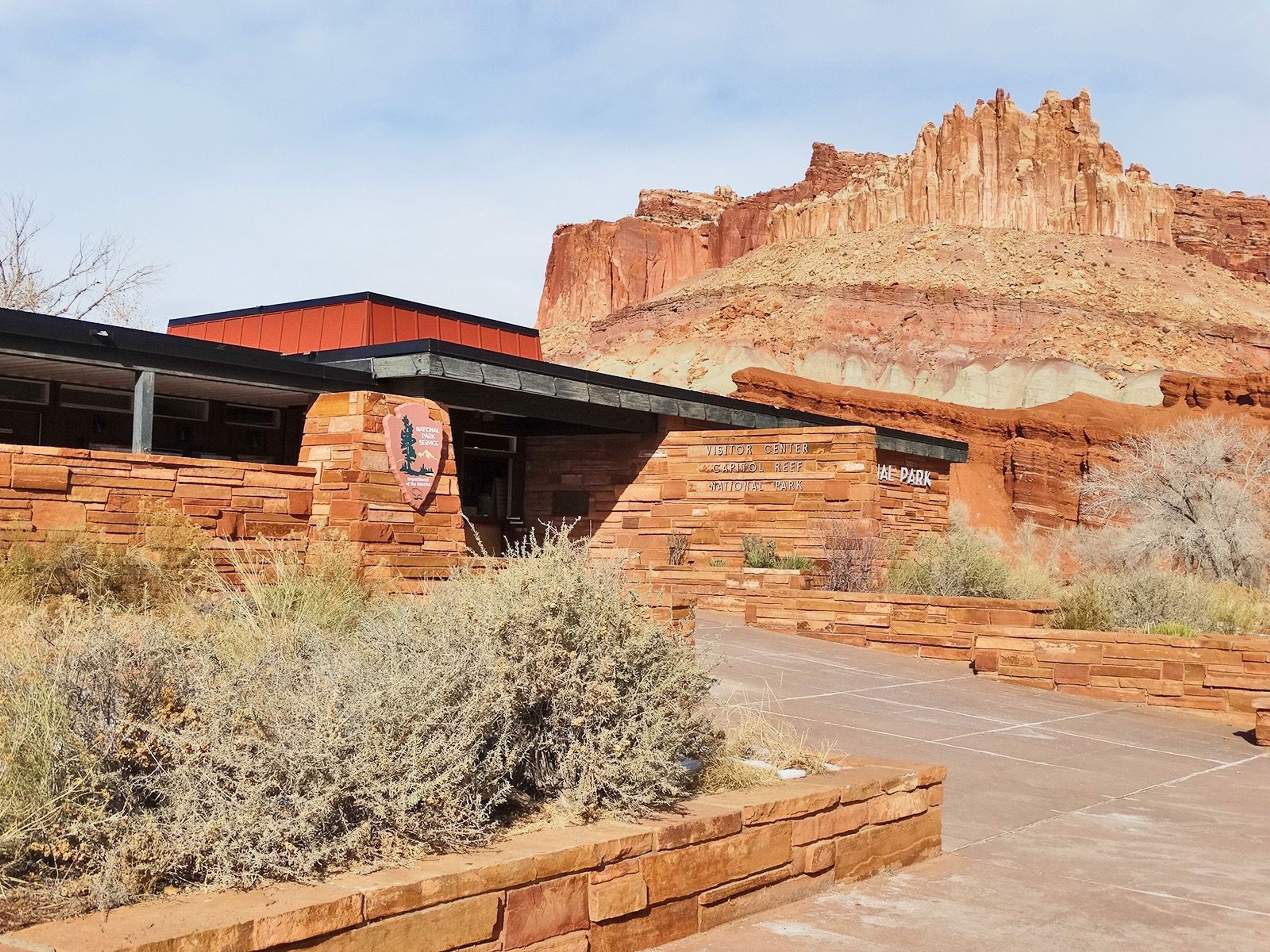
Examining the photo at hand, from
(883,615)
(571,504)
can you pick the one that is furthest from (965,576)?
(571,504)

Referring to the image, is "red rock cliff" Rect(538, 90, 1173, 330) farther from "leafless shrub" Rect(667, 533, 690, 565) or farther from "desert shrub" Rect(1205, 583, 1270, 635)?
"desert shrub" Rect(1205, 583, 1270, 635)

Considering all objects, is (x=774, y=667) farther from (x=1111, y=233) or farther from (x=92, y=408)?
(x=1111, y=233)

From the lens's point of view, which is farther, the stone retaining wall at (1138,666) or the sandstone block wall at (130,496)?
the stone retaining wall at (1138,666)

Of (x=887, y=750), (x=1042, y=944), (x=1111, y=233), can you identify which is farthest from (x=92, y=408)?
(x=1111, y=233)

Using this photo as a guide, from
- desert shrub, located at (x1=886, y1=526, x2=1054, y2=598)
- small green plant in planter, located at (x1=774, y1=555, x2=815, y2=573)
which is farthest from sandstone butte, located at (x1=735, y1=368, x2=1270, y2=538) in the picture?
desert shrub, located at (x1=886, y1=526, x2=1054, y2=598)

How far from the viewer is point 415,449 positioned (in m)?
15.2

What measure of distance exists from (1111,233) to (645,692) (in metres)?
93.2

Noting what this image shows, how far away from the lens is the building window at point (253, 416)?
19.4 m

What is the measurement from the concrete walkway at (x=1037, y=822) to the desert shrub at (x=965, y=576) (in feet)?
11.8

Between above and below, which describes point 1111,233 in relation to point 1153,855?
above

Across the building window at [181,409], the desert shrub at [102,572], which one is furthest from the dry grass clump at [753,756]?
the building window at [181,409]

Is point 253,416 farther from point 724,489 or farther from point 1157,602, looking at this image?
point 1157,602

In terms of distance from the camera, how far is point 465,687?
15.4 ft

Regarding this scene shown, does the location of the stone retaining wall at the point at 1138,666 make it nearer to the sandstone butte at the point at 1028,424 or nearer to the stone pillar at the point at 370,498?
the stone pillar at the point at 370,498
